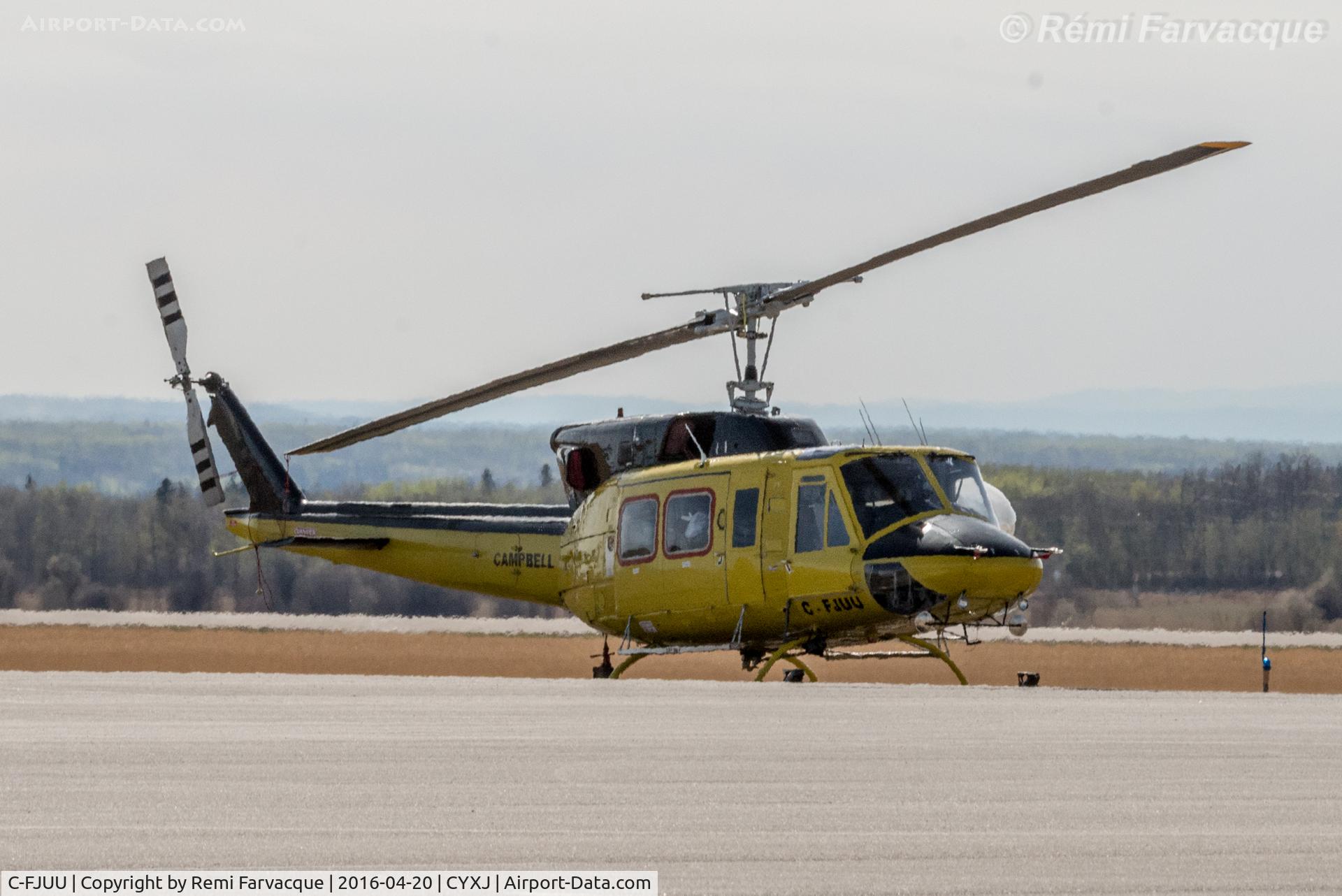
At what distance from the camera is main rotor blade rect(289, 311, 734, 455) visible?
1806cm

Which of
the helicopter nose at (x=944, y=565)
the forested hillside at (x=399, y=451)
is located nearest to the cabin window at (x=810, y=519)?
the helicopter nose at (x=944, y=565)

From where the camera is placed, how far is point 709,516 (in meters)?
18.1

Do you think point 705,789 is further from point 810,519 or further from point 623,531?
point 623,531

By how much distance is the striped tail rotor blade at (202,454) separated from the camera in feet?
79.4

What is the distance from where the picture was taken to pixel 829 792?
337 inches

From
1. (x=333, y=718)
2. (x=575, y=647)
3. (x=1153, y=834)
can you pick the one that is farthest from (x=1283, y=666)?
(x=1153, y=834)

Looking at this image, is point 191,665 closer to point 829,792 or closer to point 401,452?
point 829,792

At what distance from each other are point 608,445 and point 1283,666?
14416 mm

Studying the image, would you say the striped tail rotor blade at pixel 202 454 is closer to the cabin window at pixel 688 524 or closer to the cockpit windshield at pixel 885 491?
the cabin window at pixel 688 524

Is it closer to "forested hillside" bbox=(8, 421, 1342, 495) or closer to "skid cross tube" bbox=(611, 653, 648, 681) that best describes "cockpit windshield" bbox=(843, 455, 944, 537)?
"skid cross tube" bbox=(611, 653, 648, 681)

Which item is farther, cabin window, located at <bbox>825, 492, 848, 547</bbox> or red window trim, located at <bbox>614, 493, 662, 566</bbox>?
red window trim, located at <bbox>614, 493, 662, 566</bbox>

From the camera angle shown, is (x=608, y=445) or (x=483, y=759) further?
(x=608, y=445)

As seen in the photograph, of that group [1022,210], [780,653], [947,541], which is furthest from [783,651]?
[1022,210]

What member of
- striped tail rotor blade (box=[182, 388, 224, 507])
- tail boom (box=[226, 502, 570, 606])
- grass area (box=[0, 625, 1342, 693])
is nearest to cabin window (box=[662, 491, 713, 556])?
tail boom (box=[226, 502, 570, 606])
